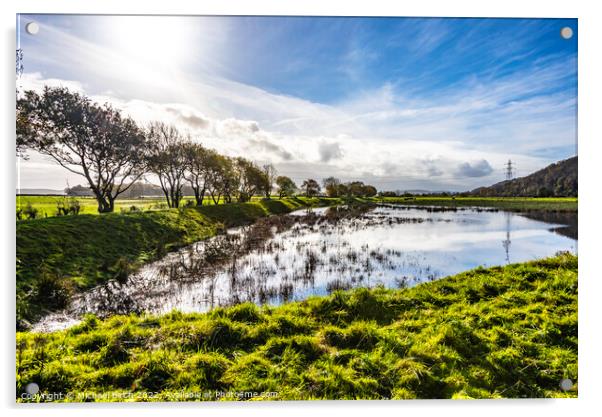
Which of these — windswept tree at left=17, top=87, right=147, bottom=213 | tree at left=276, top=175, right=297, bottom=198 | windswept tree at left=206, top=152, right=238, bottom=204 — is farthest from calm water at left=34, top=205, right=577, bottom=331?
windswept tree at left=17, top=87, right=147, bottom=213

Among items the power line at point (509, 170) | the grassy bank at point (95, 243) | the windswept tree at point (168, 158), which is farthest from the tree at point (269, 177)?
the power line at point (509, 170)

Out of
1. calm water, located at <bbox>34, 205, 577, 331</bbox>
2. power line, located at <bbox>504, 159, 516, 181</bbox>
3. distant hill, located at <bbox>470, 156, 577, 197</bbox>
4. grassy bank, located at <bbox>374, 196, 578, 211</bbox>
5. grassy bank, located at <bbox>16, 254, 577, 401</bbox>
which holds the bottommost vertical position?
grassy bank, located at <bbox>16, 254, 577, 401</bbox>

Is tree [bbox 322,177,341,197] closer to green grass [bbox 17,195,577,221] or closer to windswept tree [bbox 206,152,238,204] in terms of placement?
green grass [bbox 17,195,577,221]

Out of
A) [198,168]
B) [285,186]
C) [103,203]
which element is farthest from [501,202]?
[103,203]

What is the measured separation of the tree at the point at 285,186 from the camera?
17.6 feet

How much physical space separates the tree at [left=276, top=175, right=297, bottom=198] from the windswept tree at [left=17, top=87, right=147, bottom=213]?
7.95 ft

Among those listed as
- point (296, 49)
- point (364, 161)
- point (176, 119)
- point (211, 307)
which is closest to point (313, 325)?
point (211, 307)

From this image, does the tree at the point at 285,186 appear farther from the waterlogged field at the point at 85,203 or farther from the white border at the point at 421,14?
the white border at the point at 421,14

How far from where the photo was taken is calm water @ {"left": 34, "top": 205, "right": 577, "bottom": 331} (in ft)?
15.3

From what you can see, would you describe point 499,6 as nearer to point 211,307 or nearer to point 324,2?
point 324,2

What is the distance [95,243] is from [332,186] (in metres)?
4.34

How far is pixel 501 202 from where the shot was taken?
5.19 m

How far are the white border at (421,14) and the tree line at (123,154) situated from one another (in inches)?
16.0

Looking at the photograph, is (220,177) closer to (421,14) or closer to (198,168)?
(198,168)
